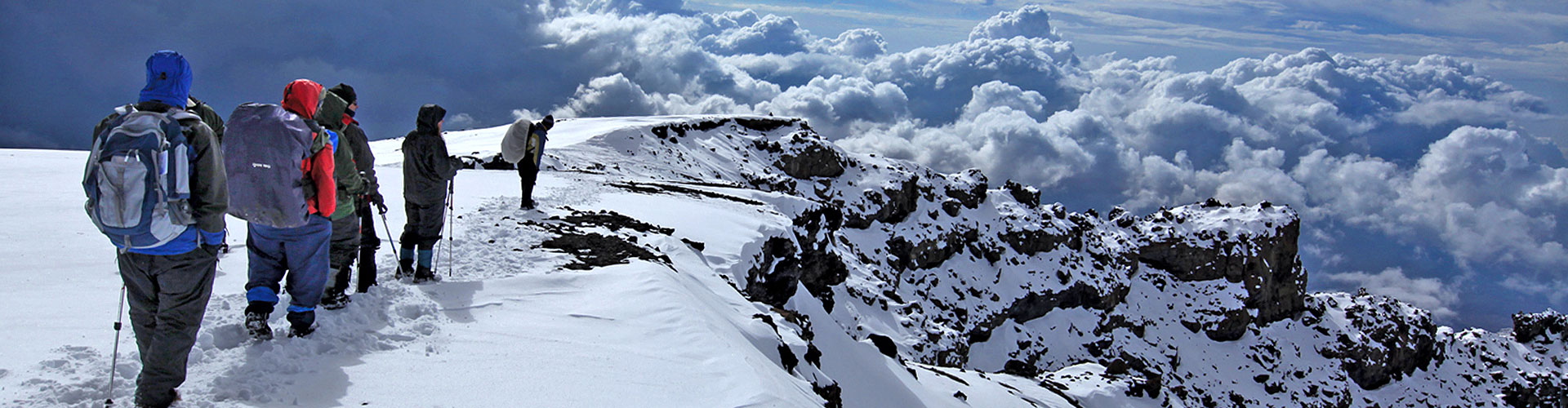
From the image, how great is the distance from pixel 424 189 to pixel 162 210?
4584mm

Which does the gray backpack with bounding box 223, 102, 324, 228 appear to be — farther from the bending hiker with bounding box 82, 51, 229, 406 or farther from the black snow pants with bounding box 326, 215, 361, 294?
the black snow pants with bounding box 326, 215, 361, 294

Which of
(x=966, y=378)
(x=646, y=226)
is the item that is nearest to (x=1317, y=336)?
(x=966, y=378)

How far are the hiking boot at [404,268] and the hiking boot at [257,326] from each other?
8.85 ft

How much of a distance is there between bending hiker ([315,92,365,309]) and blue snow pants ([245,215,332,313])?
68cm

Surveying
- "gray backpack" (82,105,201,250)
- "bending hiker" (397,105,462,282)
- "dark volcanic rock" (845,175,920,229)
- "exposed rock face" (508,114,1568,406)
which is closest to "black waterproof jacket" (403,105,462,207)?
"bending hiker" (397,105,462,282)

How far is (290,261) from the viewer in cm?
603

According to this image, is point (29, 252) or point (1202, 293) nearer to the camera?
point (29, 252)

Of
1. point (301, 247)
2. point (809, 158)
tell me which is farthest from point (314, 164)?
point (809, 158)

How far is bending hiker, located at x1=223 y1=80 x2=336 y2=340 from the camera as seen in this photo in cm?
558

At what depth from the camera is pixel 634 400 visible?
6160mm

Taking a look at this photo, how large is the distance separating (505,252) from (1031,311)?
7386cm

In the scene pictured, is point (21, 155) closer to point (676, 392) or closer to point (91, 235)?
point (91, 235)

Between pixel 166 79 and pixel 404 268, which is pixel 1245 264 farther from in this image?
pixel 166 79

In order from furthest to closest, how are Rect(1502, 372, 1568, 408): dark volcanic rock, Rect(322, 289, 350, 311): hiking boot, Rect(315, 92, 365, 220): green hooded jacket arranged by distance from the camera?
Rect(1502, 372, 1568, 408): dark volcanic rock, Rect(322, 289, 350, 311): hiking boot, Rect(315, 92, 365, 220): green hooded jacket
